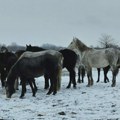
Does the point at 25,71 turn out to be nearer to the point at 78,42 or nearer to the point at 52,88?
the point at 52,88

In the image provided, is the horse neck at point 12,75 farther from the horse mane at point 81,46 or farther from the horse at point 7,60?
the horse mane at point 81,46

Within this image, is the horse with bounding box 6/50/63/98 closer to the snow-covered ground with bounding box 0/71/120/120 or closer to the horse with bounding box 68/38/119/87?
the snow-covered ground with bounding box 0/71/120/120

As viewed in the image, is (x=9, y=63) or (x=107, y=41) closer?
(x=9, y=63)

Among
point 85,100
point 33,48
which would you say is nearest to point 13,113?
point 85,100

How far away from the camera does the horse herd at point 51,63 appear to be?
16.0 meters

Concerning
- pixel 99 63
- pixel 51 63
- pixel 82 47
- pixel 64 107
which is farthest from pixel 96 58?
pixel 64 107

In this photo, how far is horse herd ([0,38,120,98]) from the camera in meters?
16.0

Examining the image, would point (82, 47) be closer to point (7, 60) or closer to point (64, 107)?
point (7, 60)

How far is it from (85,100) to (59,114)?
2.91 meters

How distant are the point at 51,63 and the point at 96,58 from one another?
380 cm

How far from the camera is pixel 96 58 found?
1916cm

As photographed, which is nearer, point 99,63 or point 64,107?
point 64,107

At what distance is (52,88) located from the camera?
53.7ft

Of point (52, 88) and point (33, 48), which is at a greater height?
point (33, 48)
